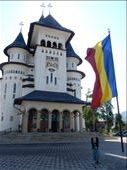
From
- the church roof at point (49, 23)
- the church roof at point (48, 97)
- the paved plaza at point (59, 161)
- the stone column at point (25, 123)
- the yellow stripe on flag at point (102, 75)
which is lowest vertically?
the paved plaza at point (59, 161)

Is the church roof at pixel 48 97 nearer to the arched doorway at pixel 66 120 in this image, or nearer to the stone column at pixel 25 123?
the stone column at pixel 25 123

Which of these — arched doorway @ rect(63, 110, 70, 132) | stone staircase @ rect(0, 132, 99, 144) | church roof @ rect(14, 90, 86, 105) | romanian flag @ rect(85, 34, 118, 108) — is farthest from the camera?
arched doorway @ rect(63, 110, 70, 132)

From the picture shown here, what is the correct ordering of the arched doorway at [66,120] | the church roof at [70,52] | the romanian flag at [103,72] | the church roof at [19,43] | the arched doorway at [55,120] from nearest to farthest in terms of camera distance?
1. the romanian flag at [103,72]
2. the arched doorway at [55,120]
3. the arched doorway at [66,120]
4. the church roof at [19,43]
5. the church roof at [70,52]

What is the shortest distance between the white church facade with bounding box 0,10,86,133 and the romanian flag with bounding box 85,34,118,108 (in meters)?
24.9

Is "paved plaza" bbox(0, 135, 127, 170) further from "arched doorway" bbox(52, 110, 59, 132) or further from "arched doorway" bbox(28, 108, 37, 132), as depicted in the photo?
"arched doorway" bbox(52, 110, 59, 132)

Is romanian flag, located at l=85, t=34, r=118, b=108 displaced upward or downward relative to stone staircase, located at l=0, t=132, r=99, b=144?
upward

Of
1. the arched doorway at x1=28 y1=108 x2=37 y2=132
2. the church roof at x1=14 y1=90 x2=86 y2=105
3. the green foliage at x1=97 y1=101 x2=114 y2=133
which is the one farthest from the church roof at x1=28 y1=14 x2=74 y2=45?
the arched doorway at x1=28 y1=108 x2=37 y2=132

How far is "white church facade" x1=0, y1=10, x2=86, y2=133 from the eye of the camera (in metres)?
35.0

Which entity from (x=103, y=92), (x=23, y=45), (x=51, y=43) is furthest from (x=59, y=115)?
(x=103, y=92)

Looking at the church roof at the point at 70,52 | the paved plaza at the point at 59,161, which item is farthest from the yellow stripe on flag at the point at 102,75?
the church roof at the point at 70,52

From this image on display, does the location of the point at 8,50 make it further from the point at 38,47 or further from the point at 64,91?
the point at 64,91

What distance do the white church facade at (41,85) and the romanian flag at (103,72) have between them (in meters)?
24.9

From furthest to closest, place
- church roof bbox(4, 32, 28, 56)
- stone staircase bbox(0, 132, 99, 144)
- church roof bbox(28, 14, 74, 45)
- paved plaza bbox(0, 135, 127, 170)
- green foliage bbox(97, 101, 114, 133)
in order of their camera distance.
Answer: green foliage bbox(97, 101, 114, 133) → church roof bbox(4, 32, 28, 56) → church roof bbox(28, 14, 74, 45) → stone staircase bbox(0, 132, 99, 144) → paved plaza bbox(0, 135, 127, 170)

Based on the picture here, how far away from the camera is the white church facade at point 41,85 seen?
3500 cm
